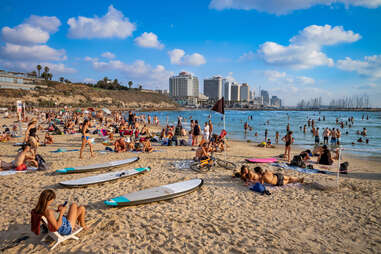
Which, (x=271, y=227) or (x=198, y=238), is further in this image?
(x=271, y=227)

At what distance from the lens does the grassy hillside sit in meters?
50.5

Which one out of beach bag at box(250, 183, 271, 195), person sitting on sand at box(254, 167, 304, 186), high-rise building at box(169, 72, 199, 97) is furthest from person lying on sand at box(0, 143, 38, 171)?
high-rise building at box(169, 72, 199, 97)

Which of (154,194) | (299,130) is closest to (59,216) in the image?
(154,194)

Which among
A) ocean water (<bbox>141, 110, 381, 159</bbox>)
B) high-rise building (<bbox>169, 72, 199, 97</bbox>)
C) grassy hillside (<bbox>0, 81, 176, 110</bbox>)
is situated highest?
high-rise building (<bbox>169, 72, 199, 97</bbox>)

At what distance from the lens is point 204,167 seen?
7.43 meters

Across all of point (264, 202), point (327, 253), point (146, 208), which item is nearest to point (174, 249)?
point (146, 208)

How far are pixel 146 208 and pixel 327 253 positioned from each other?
11.4 feet

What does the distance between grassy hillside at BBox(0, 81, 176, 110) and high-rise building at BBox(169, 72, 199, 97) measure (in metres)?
89.2

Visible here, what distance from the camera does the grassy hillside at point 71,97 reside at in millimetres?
50531

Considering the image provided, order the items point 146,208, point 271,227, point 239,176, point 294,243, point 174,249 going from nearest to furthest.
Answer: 1. point 174,249
2. point 294,243
3. point 271,227
4. point 146,208
5. point 239,176

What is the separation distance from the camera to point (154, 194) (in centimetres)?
495

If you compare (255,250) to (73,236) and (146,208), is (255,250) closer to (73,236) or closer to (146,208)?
(146,208)

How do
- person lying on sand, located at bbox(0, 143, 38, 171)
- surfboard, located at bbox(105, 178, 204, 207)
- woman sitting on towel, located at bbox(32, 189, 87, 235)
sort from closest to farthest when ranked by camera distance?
1. woman sitting on towel, located at bbox(32, 189, 87, 235)
2. surfboard, located at bbox(105, 178, 204, 207)
3. person lying on sand, located at bbox(0, 143, 38, 171)

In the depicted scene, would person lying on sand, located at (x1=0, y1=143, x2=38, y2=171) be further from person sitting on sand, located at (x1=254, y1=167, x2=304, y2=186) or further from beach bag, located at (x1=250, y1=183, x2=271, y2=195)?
person sitting on sand, located at (x1=254, y1=167, x2=304, y2=186)
